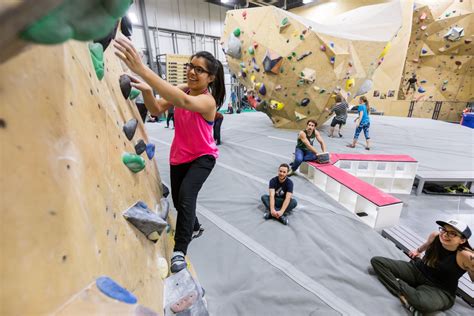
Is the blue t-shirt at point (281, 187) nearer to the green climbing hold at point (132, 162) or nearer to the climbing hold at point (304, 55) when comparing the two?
the green climbing hold at point (132, 162)

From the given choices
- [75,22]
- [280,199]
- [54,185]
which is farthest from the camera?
[280,199]

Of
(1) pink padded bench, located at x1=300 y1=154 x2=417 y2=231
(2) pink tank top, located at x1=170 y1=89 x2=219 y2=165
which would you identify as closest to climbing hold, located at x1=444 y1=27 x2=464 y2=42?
(1) pink padded bench, located at x1=300 y1=154 x2=417 y2=231

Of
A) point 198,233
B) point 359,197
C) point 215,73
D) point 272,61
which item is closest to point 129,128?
point 215,73

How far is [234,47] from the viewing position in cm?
635

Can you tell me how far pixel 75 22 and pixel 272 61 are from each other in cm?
586

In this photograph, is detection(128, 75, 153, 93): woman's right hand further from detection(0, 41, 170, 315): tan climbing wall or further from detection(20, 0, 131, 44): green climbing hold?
detection(20, 0, 131, 44): green climbing hold

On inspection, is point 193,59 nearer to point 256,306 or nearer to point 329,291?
point 256,306

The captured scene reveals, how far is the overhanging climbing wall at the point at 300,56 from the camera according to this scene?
548cm

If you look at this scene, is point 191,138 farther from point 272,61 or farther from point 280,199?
point 272,61

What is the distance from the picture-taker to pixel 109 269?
2.54 feet

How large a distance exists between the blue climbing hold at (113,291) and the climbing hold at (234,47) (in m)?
6.55

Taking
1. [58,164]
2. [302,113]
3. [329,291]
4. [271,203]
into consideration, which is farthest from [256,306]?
[302,113]

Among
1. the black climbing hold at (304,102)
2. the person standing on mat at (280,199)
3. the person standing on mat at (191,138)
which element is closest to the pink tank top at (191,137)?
the person standing on mat at (191,138)

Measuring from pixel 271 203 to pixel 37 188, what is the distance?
7.43ft
